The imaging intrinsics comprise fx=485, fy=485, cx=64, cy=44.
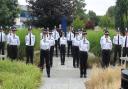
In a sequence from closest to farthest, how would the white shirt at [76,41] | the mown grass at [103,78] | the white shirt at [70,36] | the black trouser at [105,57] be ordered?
the mown grass at [103,78] < the black trouser at [105,57] < the white shirt at [76,41] < the white shirt at [70,36]

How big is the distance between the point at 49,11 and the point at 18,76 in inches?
939

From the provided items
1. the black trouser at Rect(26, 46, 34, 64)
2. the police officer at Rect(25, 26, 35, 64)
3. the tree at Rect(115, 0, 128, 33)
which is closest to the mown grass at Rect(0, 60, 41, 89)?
the police officer at Rect(25, 26, 35, 64)

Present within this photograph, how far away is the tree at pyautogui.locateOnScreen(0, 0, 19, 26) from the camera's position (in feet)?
121

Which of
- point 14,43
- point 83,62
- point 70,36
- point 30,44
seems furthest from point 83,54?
point 70,36

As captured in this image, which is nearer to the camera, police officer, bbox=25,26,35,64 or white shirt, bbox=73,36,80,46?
police officer, bbox=25,26,35,64

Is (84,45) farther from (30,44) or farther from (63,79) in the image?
(30,44)

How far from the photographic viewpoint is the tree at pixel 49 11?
39.0 m

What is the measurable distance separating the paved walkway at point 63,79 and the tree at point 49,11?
13.1m

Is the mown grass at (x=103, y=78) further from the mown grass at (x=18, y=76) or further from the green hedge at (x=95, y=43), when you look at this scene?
the green hedge at (x=95, y=43)

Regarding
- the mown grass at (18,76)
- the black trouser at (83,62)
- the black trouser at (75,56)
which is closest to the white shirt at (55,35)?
the black trouser at (75,56)

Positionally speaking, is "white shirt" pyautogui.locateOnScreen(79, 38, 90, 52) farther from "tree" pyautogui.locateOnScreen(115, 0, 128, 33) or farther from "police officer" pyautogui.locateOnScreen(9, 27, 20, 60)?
"tree" pyautogui.locateOnScreen(115, 0, 128, 33)

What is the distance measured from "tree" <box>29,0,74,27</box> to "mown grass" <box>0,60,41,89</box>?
67.3 feet

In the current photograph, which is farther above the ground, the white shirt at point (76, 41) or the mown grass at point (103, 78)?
the white shirt at point (76, 41)

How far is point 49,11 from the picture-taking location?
1544 inches
